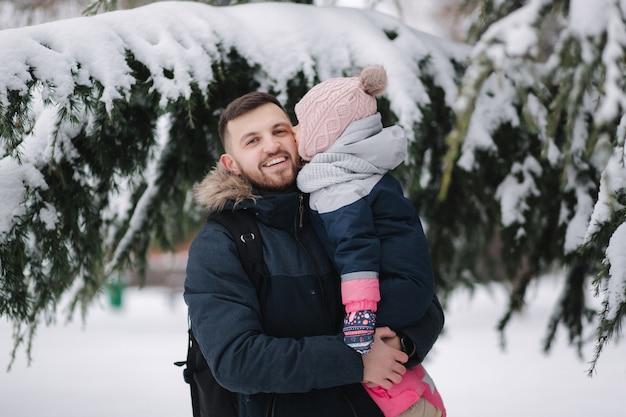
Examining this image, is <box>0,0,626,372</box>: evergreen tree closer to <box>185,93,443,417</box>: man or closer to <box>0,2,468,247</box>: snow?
<box>0,2,468,247</box>: snow

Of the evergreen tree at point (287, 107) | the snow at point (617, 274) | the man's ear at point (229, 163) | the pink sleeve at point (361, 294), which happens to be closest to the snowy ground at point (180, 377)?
the evergreen tree at point (287, 107)

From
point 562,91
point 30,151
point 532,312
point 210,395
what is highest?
point 562,91

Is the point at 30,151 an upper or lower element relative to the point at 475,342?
upper

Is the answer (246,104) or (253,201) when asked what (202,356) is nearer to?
(253,201)

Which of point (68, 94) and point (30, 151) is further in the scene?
point (30, 151)

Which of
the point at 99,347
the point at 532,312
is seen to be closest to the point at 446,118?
the point at 99,347

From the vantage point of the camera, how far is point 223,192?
208 centimetres

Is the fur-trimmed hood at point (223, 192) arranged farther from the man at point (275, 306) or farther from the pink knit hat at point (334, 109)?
the pink knit hat at point (334, 109)

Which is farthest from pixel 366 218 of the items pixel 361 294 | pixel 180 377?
pixel 180 377

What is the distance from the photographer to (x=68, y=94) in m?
2.13

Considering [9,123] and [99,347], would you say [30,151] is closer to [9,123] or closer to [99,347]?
[9,123]

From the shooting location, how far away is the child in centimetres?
189

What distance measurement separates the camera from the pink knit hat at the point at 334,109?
209cm

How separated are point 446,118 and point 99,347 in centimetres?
841
